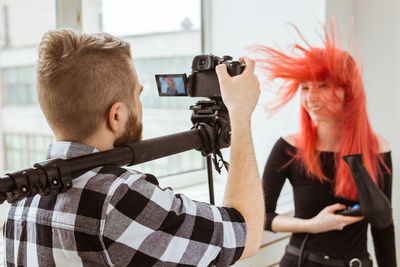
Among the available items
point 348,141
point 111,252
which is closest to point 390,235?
point 348,141

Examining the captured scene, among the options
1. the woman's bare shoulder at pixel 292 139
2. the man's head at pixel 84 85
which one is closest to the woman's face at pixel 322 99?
the woman's bare shoulder at pixel 292 139

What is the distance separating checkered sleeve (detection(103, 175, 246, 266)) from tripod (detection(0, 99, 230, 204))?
1.8 inches

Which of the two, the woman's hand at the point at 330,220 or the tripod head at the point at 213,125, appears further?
the woman's hand at the point at 330,220

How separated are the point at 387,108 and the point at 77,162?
175 centimetres

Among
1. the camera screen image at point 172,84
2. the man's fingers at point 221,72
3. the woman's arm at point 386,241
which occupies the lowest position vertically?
the woman's arm at point 386,241

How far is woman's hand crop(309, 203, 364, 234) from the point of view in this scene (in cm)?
141

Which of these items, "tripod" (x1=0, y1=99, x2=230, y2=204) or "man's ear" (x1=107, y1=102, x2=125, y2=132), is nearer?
"tripod" (x1=0, y1=99, x2=230, y2=204)

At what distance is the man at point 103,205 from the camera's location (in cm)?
62

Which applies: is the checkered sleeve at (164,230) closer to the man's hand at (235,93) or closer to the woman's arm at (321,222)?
the man's hand at (235,93)

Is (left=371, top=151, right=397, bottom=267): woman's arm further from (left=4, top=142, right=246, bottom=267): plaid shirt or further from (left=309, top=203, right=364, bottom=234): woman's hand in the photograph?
(left=4, top=142, right=246, bottom=267): plaid shirt

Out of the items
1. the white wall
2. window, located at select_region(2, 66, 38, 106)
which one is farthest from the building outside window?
the white wall

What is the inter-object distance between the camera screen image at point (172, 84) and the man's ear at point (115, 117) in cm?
15

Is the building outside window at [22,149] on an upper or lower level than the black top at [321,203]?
upper

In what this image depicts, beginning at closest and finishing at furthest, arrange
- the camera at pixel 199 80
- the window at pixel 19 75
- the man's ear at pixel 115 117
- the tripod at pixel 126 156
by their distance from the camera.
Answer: the tripod at pixel 126 156 → the man's ear at pixel 115 117 → the camera at pixel 199 80 → the window at pixel 19 75
